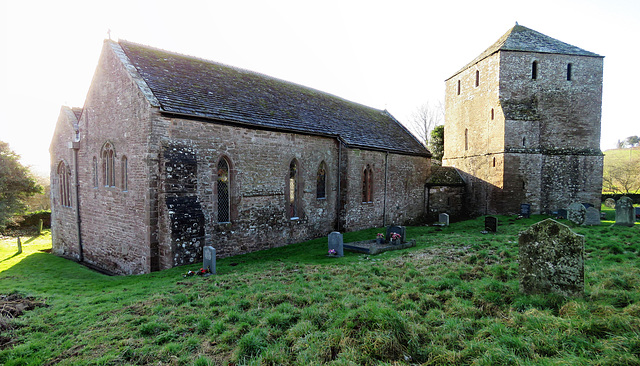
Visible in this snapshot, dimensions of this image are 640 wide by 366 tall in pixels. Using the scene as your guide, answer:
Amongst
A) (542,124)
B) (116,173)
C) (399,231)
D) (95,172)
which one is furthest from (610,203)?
(95,172)

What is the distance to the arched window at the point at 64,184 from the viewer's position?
16484mm

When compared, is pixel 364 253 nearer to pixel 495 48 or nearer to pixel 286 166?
pixel 286 166

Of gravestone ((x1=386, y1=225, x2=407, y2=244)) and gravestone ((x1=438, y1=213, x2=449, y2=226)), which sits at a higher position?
gravestone ((x1=386, y1=225, x2=407, y2=244))

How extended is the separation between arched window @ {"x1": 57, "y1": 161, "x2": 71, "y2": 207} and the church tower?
27.6m

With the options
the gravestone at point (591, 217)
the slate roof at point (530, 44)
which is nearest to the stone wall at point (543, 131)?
the slate roof at point (530, 44)

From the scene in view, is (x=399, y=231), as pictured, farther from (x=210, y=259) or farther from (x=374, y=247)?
(x=210, y=259)

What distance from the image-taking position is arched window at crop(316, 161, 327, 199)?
16.8 m

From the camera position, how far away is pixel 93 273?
42.3ft

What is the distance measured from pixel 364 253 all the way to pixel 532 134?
17244mm

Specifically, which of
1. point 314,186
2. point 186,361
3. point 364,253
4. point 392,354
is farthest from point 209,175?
point 392,354

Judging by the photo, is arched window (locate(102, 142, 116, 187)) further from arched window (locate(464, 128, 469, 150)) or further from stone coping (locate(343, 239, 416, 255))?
arched window (locate(464, 128, 469, 150))

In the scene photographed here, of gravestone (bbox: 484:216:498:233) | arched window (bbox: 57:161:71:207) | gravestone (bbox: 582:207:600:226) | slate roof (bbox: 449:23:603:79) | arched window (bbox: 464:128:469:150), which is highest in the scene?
slate roof (bbox: 449:23:603:79)

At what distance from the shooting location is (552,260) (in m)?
5.88

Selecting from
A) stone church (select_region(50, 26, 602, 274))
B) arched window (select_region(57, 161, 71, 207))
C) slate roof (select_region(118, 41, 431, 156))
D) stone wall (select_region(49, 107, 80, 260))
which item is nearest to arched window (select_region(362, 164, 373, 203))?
stone church (select_region(50, 26, 602, 274))
